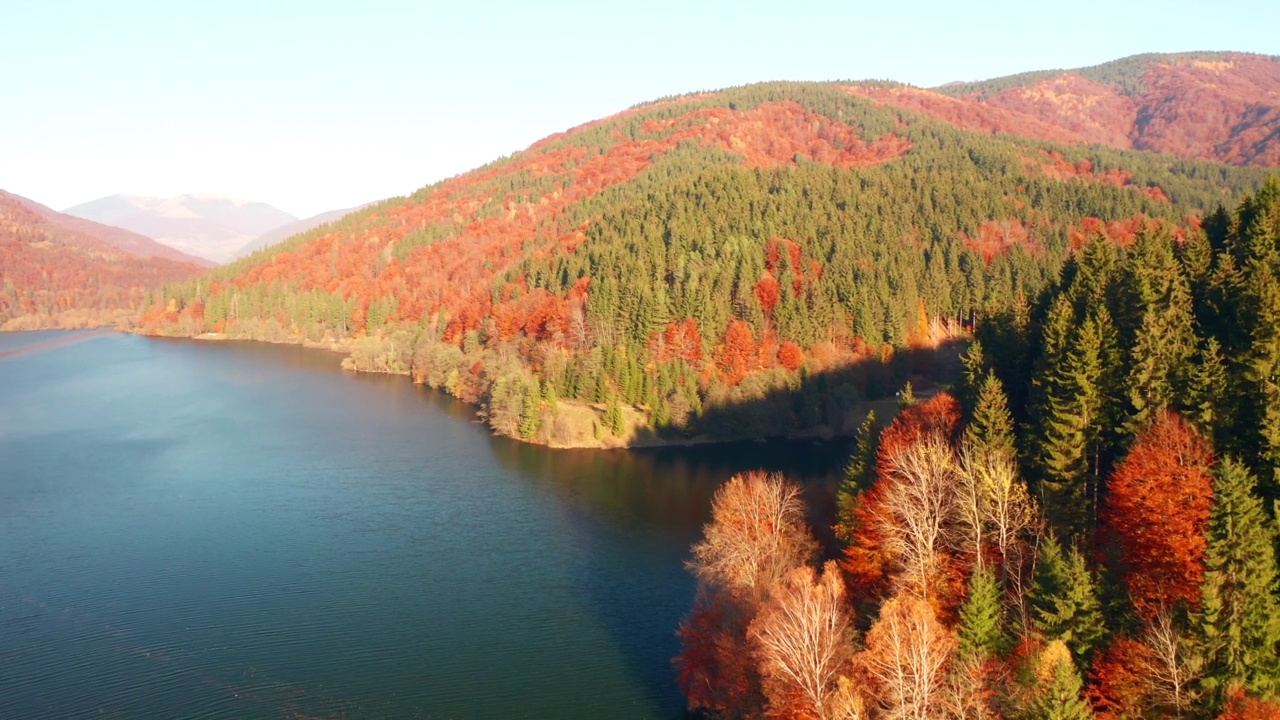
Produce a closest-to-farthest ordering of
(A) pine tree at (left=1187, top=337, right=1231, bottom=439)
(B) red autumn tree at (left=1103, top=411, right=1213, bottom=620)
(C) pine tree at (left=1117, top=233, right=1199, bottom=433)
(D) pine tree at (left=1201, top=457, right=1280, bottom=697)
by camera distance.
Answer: (D) pine tree at (left=1201, top=457, right=1280, bottom=697), (B) red autumn tree at (left=1103, top=411, right=1213, bottom=620), (A) pine tree at (left=1187, top=337, right=1231, bottom=439), (C) pine tree at (left=1117, top=233, right=1199, bottom=433)

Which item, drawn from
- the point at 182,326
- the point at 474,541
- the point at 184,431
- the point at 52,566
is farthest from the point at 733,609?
the point at 182,326

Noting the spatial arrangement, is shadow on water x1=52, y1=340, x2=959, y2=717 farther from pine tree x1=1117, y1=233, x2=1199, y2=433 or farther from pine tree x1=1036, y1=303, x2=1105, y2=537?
pine tree x1=1117, y1=233, x2=1199, y2=433

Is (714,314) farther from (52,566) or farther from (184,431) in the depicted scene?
(52,566)

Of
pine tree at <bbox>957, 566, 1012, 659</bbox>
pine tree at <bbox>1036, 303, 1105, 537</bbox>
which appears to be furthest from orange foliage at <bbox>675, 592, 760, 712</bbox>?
pine tree at <bbox>1036, 303, 1105, 537</bbox>

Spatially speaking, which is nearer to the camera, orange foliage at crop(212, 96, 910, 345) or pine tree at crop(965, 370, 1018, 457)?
pine tree at crop(965, 370, 1018, 457)

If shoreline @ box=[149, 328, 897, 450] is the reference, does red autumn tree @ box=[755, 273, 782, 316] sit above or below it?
above

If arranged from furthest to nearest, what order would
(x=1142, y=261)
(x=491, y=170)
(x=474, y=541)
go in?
(x=491, y=170) → (x=474, y=541) → (x=1142, y=261)
